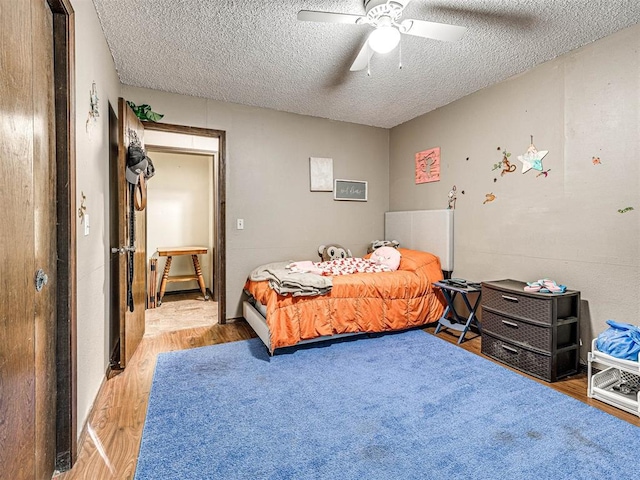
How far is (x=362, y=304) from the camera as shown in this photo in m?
3.12

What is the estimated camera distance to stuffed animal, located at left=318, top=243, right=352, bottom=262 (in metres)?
4.09

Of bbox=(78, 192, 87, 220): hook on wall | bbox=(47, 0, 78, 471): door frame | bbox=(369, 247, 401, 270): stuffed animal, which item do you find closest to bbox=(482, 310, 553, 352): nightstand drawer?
bbox=(369, 247, 401, 270): stuffed animal

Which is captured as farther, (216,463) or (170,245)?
(170,245)

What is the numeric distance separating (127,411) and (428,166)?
369cm

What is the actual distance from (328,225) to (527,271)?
88.0 inches

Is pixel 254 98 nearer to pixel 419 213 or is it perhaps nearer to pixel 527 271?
pixel 419 213

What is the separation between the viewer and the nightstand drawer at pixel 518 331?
92.9 inches

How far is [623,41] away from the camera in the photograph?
7.51 ft

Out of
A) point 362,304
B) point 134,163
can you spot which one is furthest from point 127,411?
point 362,304

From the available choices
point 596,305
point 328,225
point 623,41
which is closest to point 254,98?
point 328,225

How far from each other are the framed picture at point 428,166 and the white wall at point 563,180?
6.8 inches

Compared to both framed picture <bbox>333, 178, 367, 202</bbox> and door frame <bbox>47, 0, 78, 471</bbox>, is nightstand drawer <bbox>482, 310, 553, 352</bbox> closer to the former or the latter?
framed picture <bbox>333, 178, 367, 202</bbox>

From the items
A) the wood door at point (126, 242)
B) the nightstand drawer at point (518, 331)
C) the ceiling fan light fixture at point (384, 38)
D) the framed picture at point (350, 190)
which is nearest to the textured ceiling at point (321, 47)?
the ceiling fan light fixture at point (384, 38)

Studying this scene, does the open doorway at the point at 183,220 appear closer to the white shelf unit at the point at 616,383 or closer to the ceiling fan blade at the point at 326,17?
the ceiling fan blade at the point at 326,17
